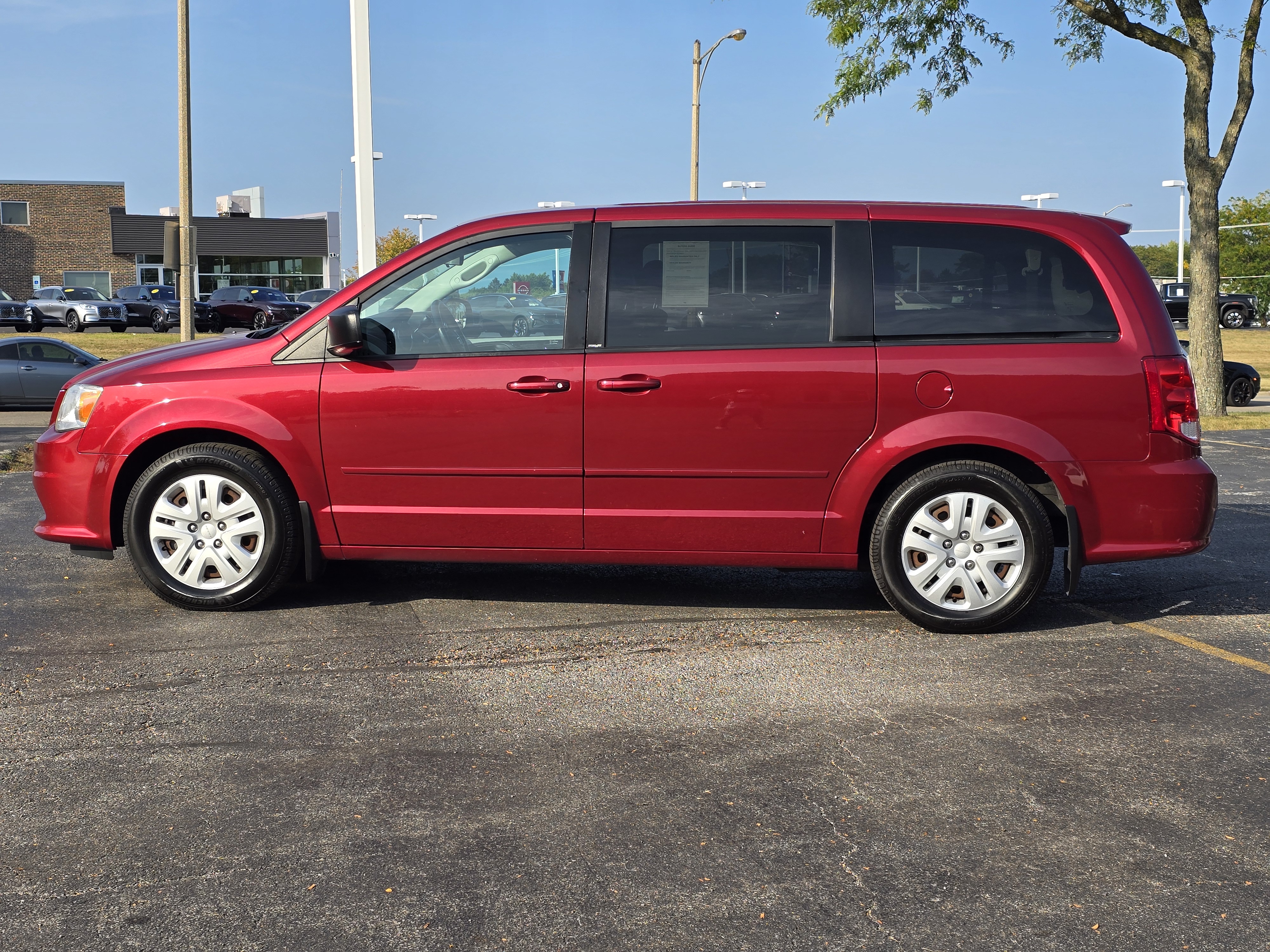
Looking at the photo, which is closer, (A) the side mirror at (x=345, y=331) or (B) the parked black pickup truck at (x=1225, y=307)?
(A) the side mirror at (x=345, y=331)

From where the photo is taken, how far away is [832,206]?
227 inches

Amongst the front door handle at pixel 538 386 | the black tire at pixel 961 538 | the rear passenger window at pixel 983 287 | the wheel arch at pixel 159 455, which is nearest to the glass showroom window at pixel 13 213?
the wheel arch at pixel 159 455

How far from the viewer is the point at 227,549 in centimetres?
589

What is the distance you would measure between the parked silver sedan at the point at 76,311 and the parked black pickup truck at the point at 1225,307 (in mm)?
36023

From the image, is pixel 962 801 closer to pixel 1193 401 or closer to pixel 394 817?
pixel 394 817

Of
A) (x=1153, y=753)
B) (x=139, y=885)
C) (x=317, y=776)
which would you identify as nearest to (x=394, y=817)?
(x=317, y=776)

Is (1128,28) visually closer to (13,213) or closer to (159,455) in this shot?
(159,455)

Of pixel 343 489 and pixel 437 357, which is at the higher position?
pixel 437 357

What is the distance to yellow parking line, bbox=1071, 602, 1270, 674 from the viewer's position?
5.19m

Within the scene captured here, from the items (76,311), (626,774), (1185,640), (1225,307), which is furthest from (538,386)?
(1225,307)

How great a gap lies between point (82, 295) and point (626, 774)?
46.5 m

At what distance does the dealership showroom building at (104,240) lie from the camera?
212ft

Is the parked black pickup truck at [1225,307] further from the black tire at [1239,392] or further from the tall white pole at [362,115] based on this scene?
the tall white pole at [362,115]

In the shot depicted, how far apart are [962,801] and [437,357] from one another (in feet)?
10.3
